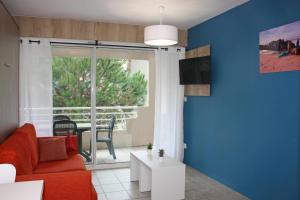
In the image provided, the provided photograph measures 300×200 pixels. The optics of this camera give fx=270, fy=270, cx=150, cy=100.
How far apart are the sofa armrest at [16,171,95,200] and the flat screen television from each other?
8.57 ft

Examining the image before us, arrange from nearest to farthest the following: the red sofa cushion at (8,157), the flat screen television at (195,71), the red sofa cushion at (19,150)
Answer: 1. the red sofa cushion at (8,157)
2. the red sofa cushion at (19,150)
3. the flat screen television at (195,71)

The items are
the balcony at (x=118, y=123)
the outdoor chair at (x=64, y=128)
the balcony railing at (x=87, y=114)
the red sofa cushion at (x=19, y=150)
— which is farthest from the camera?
the balcony at (x=118, y=123)

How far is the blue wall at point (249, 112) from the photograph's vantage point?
2.83 meters

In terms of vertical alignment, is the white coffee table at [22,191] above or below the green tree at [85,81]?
below

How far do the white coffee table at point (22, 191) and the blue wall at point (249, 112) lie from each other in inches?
95.6

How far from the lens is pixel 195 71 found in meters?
4.39

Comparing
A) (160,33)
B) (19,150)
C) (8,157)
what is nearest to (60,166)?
(19,150)

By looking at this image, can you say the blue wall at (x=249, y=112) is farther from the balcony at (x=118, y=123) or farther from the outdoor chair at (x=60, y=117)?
the outdoor chair at (x=60, y=117)

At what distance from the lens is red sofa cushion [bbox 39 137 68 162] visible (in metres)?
3.52

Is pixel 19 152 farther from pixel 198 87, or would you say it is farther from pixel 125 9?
pixel 198 87

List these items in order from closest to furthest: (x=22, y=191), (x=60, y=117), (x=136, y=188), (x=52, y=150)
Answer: (x=22, y=191) < (x=52, y=150) < (x=136, y=188) < (x=60, y=117)

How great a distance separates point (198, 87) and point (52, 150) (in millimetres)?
2489

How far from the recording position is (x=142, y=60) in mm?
5641

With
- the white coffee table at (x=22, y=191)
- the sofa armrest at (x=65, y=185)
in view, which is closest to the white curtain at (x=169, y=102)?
the sofa armrest at (x=65, y=185)
